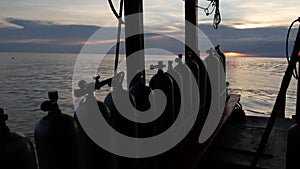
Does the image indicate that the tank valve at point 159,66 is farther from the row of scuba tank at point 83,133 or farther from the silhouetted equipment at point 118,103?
the silhouetted equipment at point 118,103

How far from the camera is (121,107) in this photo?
0.91 metres

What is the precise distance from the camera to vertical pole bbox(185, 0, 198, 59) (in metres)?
2.54

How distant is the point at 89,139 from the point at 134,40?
2.27 ft

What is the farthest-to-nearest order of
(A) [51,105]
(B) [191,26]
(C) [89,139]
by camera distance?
1. (B) [191,26]
2. (C) [89,139]
3. (A) [51,105]

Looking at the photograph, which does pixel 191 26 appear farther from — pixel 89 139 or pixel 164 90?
pixel 89 139

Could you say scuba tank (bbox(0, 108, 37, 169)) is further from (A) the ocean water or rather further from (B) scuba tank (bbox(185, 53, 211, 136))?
(B) scuba tank (bbox(185, 53, 211, 136))

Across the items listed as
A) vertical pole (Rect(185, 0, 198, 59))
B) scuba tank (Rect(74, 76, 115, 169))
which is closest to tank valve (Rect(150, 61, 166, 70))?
scuba tank (Rect(74, 76, 115, 169))

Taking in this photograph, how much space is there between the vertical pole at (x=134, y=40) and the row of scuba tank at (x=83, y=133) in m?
0.10

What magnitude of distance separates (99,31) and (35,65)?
3318 mm

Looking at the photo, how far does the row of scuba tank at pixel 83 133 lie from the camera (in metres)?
0.58

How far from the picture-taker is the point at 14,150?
1.82 feet

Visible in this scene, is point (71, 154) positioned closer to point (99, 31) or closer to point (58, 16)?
point (99, 31)

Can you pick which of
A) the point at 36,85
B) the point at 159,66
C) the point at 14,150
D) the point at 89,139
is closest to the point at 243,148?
the point at 159,66

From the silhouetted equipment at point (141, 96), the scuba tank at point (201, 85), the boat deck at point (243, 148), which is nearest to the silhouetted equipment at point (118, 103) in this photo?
the silhouetted equipment at point (141, 96)
